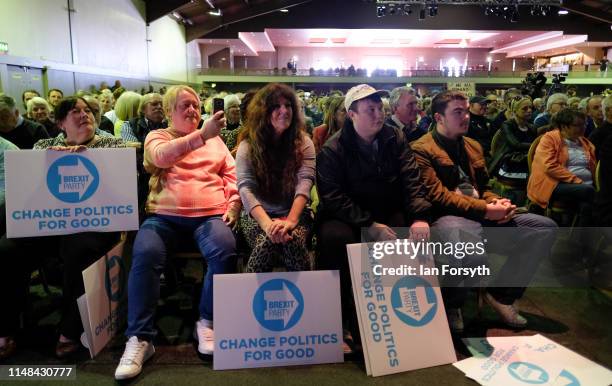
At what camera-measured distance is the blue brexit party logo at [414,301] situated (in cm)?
210

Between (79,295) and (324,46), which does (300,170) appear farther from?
(324,46)

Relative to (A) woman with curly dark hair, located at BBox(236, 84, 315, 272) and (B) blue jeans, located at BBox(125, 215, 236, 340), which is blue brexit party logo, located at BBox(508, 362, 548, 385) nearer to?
(A) woman with curly dark hair, located at BBox(236, 84, 315, 272)

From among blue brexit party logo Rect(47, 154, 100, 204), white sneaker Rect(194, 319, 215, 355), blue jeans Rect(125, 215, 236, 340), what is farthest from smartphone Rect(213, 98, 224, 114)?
white sneaker Rect(194, 319, 215, 355)

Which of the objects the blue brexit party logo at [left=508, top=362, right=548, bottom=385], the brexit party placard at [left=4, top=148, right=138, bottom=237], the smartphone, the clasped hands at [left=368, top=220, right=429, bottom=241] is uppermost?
the smartphone

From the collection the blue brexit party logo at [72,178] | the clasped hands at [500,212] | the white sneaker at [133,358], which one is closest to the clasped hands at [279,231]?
the white sneaker at [133,358]

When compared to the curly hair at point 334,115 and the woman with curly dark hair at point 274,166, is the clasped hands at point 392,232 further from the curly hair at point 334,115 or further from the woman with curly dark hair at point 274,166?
the curly hair at point 334,115

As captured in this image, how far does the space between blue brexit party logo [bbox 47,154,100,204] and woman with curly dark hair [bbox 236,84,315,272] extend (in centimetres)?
74

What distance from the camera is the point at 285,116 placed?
2.32 meters

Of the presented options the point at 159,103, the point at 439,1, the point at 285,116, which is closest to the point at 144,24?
the point at 439,1

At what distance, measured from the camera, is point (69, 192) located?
7.36ft

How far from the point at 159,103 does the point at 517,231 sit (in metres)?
2.88

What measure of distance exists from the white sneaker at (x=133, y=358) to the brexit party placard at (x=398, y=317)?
1.03m

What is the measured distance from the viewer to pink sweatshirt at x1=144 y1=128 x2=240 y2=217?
2281 millimetres

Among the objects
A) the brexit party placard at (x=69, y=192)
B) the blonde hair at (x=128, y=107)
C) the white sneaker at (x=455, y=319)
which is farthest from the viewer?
the blonde hair at (x=128, y=107)
